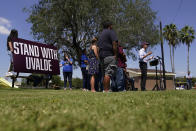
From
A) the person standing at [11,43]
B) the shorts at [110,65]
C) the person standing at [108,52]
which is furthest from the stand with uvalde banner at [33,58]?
the shorts at [110,65]

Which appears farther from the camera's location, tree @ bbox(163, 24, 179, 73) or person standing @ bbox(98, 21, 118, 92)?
tree @ bbox(163, 24, 179, 73)

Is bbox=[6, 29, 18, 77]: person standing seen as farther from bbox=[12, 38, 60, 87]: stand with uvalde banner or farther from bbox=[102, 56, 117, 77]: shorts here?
bbox=[102, 56, 117, 77]: shorts

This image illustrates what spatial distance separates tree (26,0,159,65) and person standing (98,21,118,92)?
11807 millimetres

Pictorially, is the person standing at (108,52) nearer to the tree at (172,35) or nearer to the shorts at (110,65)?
the shorts at (110,65)

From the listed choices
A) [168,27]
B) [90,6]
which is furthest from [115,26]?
[168,27]

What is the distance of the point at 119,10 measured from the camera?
19359 mm

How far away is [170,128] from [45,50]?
1397 centimetres

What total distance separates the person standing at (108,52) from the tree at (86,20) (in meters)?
11.8

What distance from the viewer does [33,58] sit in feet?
45.2

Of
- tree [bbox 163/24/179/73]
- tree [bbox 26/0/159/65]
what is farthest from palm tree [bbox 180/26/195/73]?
tree [bbox 26/0/159/65]

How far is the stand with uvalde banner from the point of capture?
41.9 ft

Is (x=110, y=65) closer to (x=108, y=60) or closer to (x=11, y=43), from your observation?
(x=108, y=60)

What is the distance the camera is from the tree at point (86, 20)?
717 inches

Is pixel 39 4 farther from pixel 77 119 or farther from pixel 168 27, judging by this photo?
pixel 168 27
